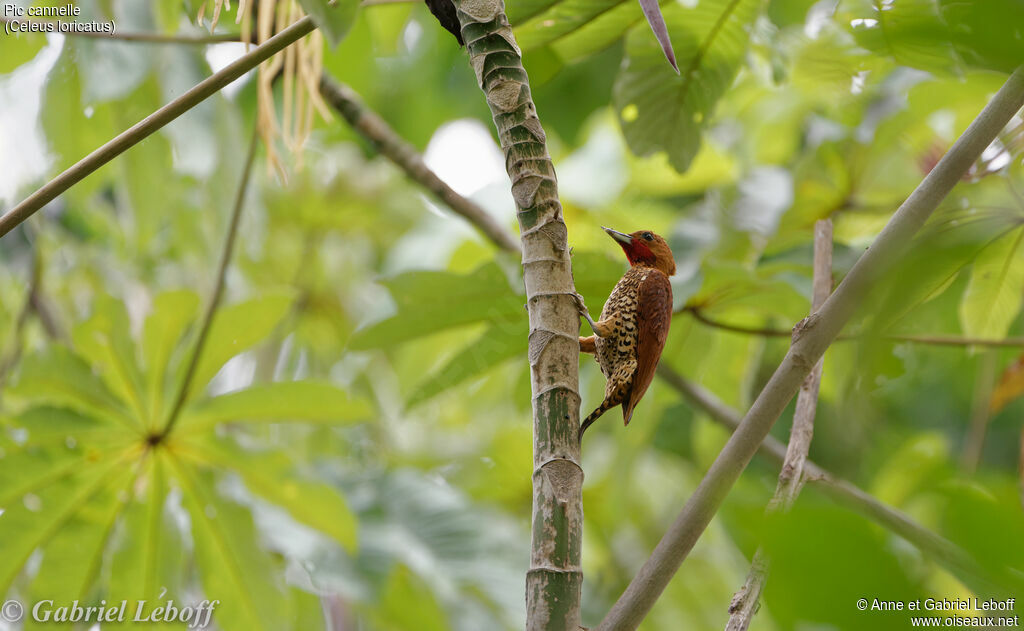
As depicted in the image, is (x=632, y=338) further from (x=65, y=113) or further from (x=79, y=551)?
(x=65, y=113)

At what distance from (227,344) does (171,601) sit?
1.88 feet

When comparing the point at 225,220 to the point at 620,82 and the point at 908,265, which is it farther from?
the point at 908,265

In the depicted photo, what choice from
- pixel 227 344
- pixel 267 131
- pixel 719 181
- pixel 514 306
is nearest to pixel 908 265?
pixel 514 306

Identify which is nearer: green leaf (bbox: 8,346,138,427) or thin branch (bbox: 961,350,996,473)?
green leaf (bbox: 8,346,138,427)

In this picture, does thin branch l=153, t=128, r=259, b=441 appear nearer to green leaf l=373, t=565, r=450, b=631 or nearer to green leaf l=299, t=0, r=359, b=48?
green leaf l=299, t=0, r=359, b=48

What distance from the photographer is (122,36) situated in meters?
1.51

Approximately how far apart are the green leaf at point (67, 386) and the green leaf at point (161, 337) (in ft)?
0.21

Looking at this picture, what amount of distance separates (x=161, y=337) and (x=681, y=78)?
1188 mm

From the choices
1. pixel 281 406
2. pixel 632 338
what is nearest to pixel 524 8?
pixel 632 338

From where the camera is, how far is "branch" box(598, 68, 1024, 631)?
690 millimetres

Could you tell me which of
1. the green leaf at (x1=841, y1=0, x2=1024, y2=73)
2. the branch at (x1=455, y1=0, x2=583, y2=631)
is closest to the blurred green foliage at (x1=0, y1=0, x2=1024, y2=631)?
the green leaf at (x1=841, y1=0, x2=1024, y2=73)

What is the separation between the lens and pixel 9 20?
1.68m

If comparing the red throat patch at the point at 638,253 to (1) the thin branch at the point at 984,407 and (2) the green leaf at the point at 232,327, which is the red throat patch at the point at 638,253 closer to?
(2) the green leaf at the point at 232,327

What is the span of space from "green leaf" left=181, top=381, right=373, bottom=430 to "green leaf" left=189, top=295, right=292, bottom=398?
6cm
